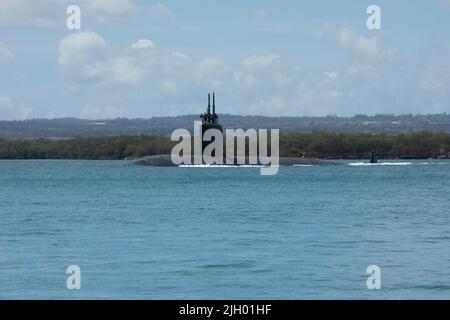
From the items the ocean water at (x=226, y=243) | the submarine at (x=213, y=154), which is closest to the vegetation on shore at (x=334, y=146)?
the submarine at (x=213, y=154)

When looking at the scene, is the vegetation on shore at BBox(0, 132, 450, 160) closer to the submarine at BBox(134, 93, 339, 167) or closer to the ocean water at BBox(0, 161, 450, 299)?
the submarine at BBox(134, 93, 339, 167)

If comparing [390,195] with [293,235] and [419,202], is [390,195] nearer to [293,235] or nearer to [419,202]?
[419,202]

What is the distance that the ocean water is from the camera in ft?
72.4

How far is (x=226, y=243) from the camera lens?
97.8 ft

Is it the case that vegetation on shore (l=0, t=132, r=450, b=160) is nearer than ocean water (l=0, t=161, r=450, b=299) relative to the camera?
No

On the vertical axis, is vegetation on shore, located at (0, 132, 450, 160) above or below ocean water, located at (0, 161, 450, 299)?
above

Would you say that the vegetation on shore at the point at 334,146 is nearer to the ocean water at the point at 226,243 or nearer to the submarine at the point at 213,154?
the submarine at the point at 213,154

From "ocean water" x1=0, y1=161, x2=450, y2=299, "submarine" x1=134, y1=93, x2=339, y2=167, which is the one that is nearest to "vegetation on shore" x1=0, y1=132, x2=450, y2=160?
"submarine" x1=134, y1=93, x2=339, y2=167

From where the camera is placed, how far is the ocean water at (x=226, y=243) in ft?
72.4

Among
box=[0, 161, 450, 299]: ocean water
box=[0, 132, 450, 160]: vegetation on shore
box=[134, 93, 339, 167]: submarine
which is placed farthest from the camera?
box=[0, 132, 450, 160]: vegetation on shore
